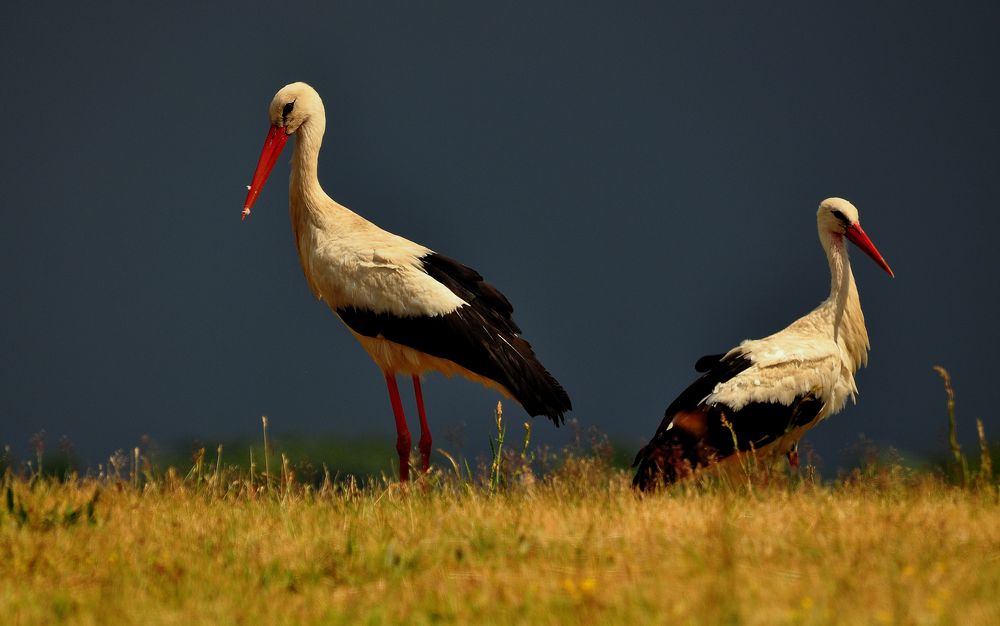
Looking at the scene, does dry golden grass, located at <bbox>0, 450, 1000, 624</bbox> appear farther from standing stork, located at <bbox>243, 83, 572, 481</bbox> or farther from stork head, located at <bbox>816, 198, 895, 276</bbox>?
stork head, located at <bbox>816, 198, 895, 276</bbox>

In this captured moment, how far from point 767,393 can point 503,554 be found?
367 centimetres

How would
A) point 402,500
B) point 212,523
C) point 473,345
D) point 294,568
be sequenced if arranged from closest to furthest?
point 294,568, point 212,523, point 402,500, point 473,345

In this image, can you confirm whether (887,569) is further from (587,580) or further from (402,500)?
(402,500)

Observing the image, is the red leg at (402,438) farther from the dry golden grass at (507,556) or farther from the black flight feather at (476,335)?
the dry golden grass at (507,556)

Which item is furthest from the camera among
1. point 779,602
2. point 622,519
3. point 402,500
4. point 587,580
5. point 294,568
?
point 402,500

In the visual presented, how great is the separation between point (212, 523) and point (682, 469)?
2.78 metres

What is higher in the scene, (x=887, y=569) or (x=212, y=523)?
(x=887, y=569)

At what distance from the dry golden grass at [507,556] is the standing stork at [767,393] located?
4.16ft

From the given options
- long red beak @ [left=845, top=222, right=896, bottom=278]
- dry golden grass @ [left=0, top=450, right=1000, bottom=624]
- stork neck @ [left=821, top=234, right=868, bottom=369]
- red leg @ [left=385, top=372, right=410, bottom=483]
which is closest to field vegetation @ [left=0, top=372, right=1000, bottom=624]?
dry golden grass @ [left=0, top=450, right=1000, bottom=624]

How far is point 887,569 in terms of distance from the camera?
404 centimetres

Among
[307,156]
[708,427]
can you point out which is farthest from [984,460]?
[307,156]

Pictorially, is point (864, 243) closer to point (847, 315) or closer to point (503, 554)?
point (847, 315)

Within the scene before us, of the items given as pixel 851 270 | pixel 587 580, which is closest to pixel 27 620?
pixel 587 580

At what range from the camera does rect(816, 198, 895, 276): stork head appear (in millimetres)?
8773
